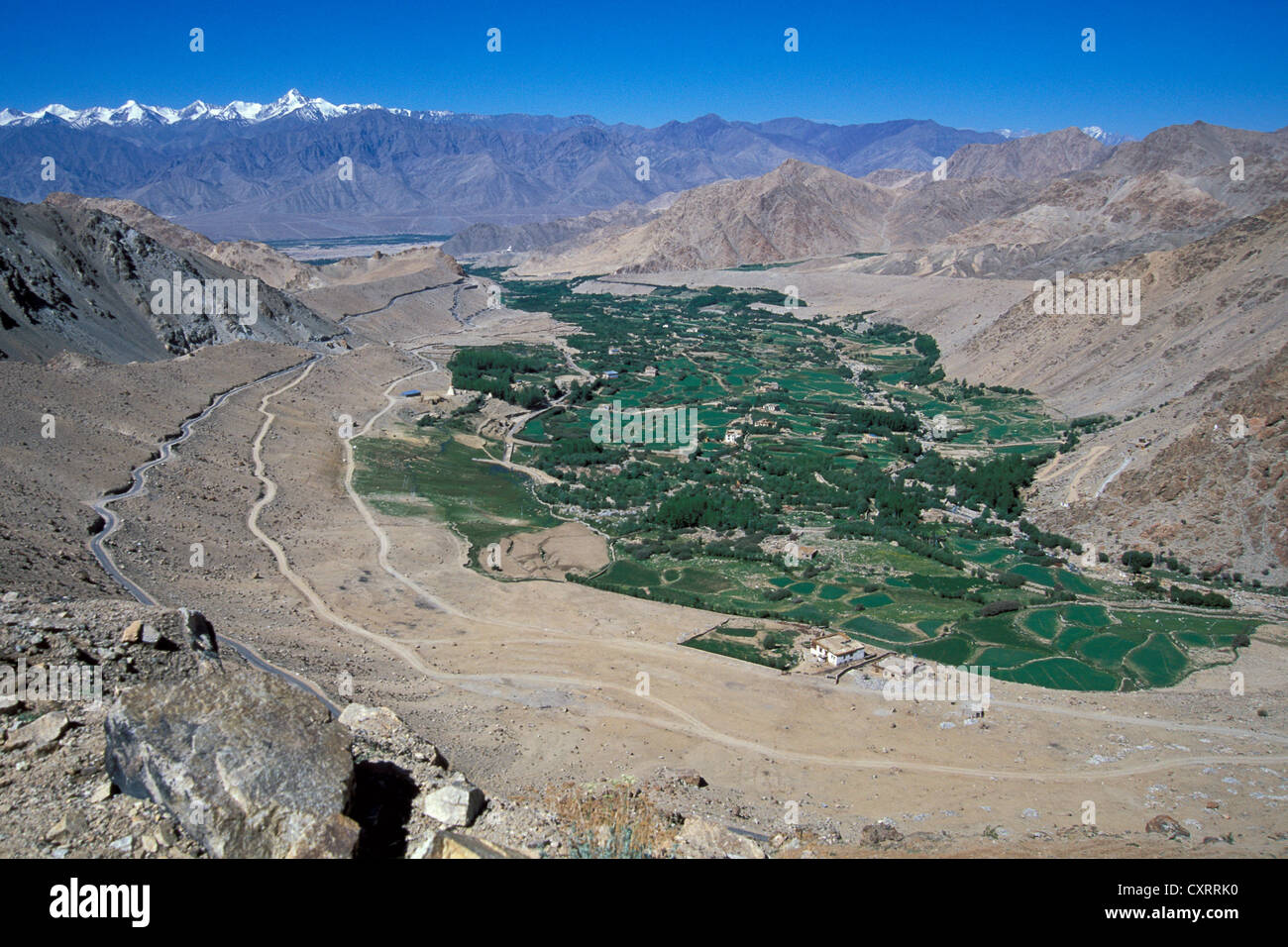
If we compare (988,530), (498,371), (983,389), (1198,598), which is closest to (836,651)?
(1198,598)

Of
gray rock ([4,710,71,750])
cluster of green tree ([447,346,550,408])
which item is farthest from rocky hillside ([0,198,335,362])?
gray rock ([4,710,71,750])

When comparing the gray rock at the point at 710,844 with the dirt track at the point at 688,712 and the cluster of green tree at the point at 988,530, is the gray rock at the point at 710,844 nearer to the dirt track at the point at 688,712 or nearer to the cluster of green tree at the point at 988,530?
the dirt track at the point at 688,712

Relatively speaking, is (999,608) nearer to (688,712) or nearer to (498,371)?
(688,712)

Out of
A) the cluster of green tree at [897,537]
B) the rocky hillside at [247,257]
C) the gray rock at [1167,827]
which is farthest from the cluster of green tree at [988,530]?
the rocky hillside at [247,257]

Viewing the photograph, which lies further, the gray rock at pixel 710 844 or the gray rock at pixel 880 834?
the gray rock at pixel 880 834

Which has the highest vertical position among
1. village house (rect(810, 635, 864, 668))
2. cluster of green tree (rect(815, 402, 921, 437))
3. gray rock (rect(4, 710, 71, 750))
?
cluster of green tree (rect(815, 402, 921, 437))

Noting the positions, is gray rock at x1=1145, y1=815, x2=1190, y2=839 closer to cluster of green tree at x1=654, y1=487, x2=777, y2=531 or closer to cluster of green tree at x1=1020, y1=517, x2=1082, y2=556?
cluster of green tree at x1=1020, y1=517, x2=1082, y2=556
